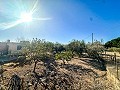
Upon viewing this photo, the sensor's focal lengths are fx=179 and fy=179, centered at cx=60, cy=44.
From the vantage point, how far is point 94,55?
30.2 metres

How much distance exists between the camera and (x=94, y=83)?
1226 centimetres

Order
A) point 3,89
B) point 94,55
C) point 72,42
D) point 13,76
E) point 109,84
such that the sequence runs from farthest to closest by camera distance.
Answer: point 72,42, point 94,55, point 109,84, point 13,76, point 3,89

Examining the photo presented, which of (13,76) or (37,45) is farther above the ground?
(37,45)

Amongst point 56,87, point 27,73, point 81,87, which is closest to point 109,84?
point 81,87

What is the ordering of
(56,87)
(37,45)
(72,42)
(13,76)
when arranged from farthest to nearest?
1. (72,42)
2. (37,45)
3. (13,76)
4. (56,87)

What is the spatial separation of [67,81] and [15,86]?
3.43 meters

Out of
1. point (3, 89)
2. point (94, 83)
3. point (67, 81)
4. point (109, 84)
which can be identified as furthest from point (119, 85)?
point (3, 89)

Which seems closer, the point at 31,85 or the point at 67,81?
the point at 31,85

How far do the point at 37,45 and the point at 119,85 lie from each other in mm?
7713

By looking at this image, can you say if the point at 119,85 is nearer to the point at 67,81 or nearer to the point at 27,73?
the point at 67,81

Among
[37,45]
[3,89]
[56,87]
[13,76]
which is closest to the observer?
[3,89]

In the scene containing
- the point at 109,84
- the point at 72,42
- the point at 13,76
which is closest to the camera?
the point at 13,76

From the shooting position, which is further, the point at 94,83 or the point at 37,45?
the point at 37,45

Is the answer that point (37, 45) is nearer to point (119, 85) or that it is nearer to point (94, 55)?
point (119, 85)
